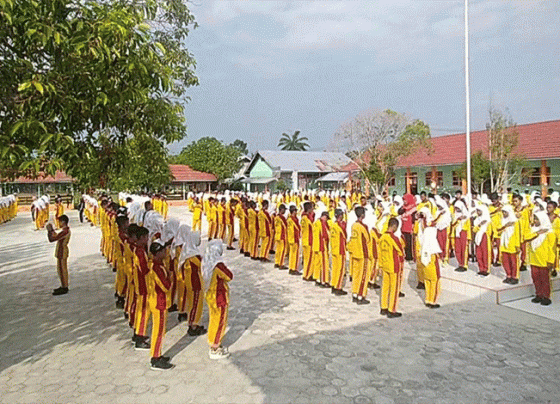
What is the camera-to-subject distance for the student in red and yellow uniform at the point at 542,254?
22.7 ft

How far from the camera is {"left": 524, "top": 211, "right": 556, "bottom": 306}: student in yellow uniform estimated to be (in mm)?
6906

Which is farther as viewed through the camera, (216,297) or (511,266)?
(511,266)

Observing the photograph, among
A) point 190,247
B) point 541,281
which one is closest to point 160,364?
point 190,247

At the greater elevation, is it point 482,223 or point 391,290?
point 482,223

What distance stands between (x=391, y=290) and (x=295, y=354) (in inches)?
79.8

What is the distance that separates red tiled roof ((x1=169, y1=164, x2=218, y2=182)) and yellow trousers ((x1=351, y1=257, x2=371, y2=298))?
33.0 meters

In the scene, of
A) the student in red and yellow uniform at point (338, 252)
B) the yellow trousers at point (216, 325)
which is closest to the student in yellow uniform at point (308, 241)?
the student in red and yellow uniform at point (338, 252)

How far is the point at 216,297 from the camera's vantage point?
526 cm

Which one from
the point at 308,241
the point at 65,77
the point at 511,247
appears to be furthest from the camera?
the point at 308,241

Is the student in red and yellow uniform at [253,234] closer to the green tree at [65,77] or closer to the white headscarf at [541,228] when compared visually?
the white headscarf at [541,228]

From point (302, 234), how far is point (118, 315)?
12.7ft

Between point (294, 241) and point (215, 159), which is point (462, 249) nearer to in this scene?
point (294, 241)

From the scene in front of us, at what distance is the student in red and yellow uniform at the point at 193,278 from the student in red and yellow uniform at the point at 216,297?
0.81 m

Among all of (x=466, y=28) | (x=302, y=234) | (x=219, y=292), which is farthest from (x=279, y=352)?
(x=466, y=28)
